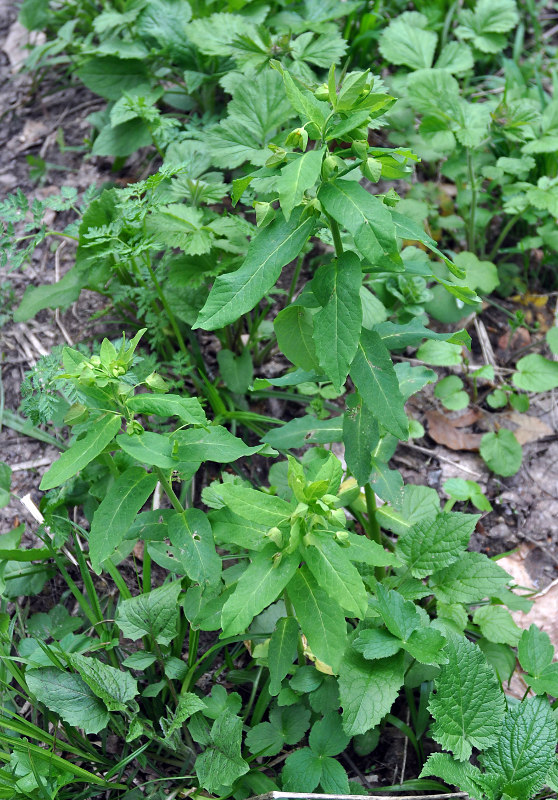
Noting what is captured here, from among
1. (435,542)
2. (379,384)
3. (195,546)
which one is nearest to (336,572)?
(195,546)

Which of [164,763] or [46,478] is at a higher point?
[46,478]

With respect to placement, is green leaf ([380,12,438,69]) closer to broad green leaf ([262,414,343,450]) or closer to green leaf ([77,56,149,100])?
green leaf ([77,56,149,100])

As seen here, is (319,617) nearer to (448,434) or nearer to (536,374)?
(448,434)

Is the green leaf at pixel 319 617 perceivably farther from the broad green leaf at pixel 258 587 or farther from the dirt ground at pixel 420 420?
the dirt ground at pixel 420 420

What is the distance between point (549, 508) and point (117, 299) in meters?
1.97

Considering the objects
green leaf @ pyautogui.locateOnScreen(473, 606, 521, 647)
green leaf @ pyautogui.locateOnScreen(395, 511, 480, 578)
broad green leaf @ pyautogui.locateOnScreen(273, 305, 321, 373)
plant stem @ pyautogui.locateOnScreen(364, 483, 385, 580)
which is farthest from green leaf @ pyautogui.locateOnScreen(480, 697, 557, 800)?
broad green leaf @ pyautogui.locateOnScreen(273, 305, 321, 373)

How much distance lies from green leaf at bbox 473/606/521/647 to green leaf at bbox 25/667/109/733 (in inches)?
47.4

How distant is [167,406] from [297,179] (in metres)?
0.62

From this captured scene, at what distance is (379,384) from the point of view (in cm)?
179

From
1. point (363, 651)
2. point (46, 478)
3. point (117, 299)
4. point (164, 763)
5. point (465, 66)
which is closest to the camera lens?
point (46, 478)

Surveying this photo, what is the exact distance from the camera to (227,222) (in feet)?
8.16

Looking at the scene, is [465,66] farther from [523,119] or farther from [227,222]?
[227,222]

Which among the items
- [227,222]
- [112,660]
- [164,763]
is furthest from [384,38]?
[164,763]

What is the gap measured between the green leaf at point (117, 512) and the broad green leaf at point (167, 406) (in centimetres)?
18
